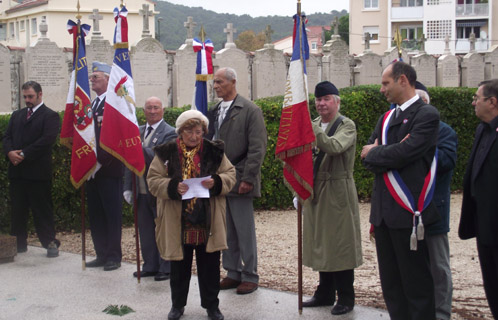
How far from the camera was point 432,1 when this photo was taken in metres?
57.4

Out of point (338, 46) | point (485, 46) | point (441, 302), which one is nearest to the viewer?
point (441, 302)

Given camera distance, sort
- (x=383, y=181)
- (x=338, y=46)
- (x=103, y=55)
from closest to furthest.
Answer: (x=383, y=181)
(x=103, y=55)
(x=338, y=46)

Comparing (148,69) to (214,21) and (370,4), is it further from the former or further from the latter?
(214,21)

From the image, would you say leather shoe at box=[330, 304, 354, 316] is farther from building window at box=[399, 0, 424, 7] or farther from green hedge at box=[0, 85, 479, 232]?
building window at box=[399, 0, 424, 7]

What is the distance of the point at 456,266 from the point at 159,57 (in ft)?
37.6

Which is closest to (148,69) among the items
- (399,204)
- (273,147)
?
(273,147)

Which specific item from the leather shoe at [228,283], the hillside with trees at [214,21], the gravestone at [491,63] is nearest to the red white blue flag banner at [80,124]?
the leather shoe at [228,283]

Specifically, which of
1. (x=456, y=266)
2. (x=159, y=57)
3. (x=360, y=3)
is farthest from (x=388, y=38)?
(x=456, y=266)

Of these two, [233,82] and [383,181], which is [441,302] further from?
[233,82]

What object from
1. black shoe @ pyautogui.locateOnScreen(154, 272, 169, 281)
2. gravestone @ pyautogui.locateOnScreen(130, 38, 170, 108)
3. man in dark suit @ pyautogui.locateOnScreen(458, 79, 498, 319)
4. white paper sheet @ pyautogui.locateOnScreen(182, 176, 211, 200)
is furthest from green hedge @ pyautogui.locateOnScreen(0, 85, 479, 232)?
man in dark suit @ pyautogui.locateOnScreen(458, 79, 498, 319)

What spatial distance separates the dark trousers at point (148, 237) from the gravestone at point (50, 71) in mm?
9483

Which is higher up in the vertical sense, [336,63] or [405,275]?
[336,63]

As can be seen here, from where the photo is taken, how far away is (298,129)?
5637 mm

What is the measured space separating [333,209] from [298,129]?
74 centimetres
